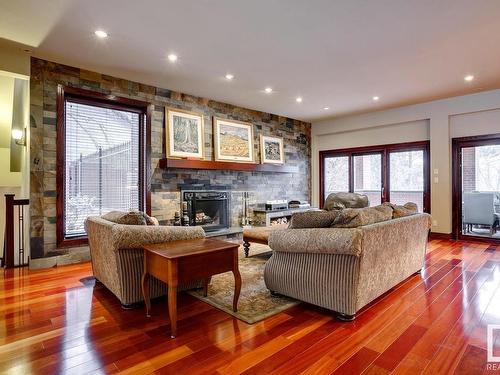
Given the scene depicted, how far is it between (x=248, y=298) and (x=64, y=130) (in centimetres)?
355

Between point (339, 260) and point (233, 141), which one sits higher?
point (233, 141)

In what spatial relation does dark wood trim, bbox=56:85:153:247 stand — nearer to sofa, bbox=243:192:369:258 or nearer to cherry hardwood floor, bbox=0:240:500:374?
cherry hardwood floor, bbox=0:240:500:374

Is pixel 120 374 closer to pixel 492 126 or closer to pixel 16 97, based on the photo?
pixel 16 97

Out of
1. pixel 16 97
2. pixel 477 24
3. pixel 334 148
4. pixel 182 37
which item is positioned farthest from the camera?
pixel 334 148

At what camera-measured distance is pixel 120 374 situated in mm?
1677

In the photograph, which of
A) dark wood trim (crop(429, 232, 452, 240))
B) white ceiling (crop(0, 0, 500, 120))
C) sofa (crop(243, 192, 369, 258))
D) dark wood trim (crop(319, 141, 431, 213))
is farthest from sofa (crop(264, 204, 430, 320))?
dark wood trim (crop(319, 141, 431, 213))

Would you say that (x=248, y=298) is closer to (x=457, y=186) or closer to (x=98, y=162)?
(x=98, y=162)

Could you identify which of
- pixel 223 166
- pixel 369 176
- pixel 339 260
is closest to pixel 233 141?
pixel 223 166

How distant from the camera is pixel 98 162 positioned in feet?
15.2

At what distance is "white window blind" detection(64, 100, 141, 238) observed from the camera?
4328 millimetres

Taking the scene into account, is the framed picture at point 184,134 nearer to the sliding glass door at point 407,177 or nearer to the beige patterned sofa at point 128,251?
the beige patterned sofa at point 128,251

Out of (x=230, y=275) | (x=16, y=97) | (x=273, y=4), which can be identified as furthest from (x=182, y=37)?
(x=16, y=97)

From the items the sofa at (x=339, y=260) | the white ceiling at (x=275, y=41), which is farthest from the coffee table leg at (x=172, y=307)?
the white ceiling at (x=275, y=41)

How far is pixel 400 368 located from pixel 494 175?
5359mm
